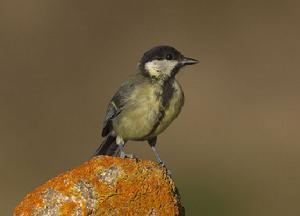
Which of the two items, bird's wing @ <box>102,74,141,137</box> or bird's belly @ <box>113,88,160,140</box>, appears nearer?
bird's belly @ <box>113,88,160,140</box>

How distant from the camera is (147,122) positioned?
8.76 m

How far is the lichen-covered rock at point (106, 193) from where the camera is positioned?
630cm

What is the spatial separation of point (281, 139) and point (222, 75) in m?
2.82

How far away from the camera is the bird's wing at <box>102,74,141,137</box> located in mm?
9031

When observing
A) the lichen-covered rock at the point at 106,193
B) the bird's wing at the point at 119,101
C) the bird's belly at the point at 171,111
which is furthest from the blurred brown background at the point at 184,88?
the lichen-covered rock at the point at 106,193

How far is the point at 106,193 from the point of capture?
6.34 metres

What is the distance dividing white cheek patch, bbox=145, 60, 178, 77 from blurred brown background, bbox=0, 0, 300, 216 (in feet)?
21.1

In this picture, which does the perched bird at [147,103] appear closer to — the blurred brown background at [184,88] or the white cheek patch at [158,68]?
the white cheek patch at [158,68]

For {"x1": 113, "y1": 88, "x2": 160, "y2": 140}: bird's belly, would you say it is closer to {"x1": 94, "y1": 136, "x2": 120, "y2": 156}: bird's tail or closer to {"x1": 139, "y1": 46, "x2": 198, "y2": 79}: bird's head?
{"x1": 94, "y1": 136, "x2": 120, "y2": 156}: bird's tail

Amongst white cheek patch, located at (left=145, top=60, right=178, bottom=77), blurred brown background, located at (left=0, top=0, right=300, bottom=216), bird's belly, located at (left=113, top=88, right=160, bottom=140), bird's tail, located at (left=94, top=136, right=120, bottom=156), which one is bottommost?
blurred brown background, located at (left=0, top=0, right=300, bottom=216)

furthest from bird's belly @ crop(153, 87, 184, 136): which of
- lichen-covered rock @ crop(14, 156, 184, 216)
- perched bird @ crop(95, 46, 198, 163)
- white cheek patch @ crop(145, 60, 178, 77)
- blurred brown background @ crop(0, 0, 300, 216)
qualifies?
blurred brown background @ crop(0, 0, 300, 216)

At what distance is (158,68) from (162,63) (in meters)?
0.09

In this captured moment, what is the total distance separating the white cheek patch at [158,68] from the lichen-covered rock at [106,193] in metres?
2.44

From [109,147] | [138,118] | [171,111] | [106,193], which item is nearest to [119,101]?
[138,118]
